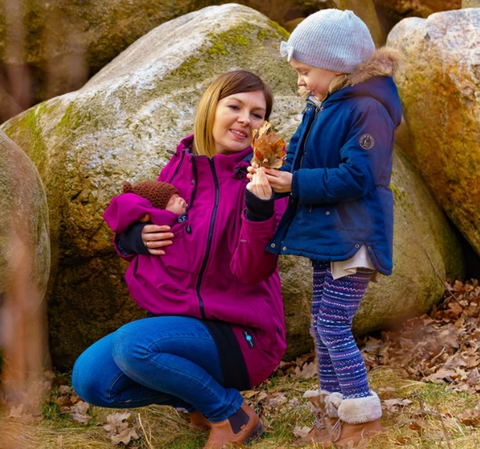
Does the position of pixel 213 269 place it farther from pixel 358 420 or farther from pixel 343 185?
pixel 358 420

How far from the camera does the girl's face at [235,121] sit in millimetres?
3808

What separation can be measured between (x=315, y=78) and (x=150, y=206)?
1070 mm

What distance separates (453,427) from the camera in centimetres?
353

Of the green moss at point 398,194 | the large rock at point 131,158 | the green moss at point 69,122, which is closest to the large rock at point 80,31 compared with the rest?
the large rock at point 131,158

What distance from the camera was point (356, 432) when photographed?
348cm

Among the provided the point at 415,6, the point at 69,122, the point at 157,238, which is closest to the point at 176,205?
the point at 157,238

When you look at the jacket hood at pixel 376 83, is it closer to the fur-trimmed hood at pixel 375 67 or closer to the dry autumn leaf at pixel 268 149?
the fur-trimmed hood at pixel 375 67

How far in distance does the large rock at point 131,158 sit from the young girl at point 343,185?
4.35ft

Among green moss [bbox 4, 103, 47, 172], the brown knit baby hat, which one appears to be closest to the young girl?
the brown knit baby hat

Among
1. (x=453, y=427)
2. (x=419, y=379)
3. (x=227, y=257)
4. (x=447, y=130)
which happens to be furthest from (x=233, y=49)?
(x=453, y=427)

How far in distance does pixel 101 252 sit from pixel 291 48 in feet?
6.95

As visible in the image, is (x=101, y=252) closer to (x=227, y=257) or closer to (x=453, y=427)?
(x=227, y=257)

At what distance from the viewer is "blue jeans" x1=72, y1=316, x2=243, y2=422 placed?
3.57 metres

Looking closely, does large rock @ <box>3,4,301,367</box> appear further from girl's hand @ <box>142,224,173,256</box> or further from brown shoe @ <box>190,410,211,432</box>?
brown shoe @ <box>190,410,211,432</box>
